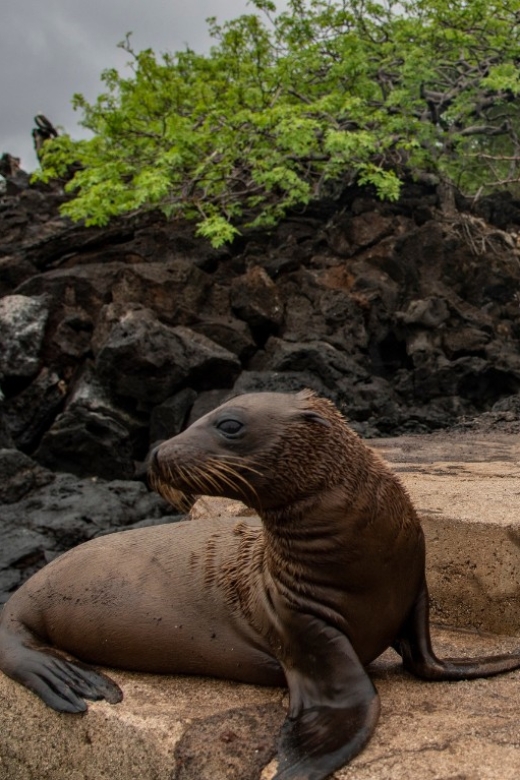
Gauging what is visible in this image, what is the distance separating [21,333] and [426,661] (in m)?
13.6

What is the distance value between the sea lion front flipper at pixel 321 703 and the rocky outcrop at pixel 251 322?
29.4 feet

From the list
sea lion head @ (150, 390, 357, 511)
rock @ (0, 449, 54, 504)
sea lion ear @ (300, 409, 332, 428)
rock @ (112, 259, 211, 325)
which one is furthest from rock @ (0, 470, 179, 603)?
rock @ (112, 259, 211, 325)

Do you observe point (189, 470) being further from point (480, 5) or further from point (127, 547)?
point (480, 5)

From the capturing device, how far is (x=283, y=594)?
3174mm

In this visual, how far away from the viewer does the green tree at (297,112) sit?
50.2 ft

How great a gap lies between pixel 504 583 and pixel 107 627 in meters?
1.92

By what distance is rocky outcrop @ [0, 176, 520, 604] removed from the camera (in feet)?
43.6

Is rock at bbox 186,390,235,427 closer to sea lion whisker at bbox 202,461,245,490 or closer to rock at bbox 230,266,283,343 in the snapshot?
rock at bbox 230,266,283,343

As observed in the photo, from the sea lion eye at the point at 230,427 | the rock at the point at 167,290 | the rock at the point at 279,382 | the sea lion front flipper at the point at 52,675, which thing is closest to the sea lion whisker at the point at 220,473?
the sea lion eye at the point at 230,427

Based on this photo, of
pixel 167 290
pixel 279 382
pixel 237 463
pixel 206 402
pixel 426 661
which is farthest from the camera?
pixel 167 290

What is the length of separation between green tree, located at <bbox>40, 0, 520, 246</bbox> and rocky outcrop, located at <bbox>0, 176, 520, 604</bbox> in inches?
38.5

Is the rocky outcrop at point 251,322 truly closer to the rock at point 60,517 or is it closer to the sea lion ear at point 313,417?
the rock at point 60,517

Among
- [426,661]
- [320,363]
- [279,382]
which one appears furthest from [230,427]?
[320,363]

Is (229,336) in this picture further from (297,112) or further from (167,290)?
(297,112)
